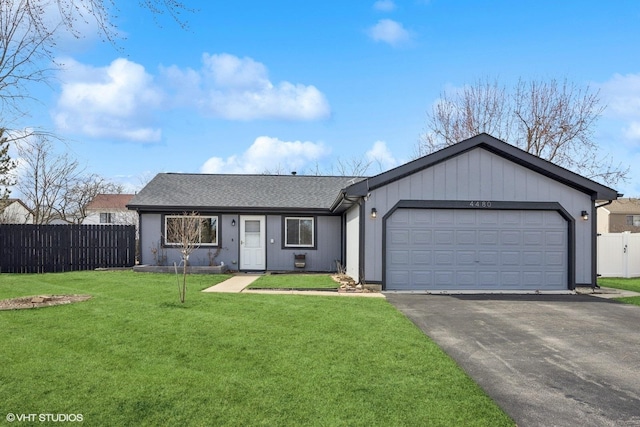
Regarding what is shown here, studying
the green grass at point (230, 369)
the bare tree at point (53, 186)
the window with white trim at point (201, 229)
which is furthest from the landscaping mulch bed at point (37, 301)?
the bare tree at point (53, 186)

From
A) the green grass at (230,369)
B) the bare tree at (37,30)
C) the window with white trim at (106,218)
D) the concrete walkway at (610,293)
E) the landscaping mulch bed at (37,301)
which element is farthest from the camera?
the window with white trim at (106,218)

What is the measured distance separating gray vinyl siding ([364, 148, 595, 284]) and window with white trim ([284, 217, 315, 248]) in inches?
204

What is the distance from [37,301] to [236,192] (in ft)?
31.5

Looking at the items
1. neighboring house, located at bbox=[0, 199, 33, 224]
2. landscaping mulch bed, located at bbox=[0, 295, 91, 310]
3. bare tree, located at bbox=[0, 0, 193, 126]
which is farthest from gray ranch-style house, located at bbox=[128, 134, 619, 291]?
neighboring house, located at bbox=[0, 199, 33, 224]

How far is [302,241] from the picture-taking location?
16.4 m

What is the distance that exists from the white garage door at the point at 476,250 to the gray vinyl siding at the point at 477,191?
1.24 feet

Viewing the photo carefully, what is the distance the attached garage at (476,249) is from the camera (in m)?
11.7

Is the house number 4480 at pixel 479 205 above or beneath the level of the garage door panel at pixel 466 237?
above

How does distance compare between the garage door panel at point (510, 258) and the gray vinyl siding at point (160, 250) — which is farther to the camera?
the gray vinyl siding at point (160, 250)

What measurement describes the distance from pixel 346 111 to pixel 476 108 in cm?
859

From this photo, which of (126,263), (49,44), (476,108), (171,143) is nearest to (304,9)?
(49,44)

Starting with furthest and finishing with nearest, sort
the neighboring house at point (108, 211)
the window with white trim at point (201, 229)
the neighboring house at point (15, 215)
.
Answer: the neighboring house at point (108, 211) < the neighboring house at point (15, 215) < the window with white trim at point (201, 229)

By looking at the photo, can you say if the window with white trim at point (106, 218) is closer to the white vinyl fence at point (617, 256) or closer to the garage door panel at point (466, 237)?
the garage door panel at point (466, 237)

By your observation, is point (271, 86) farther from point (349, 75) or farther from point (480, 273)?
point (480, 273)
